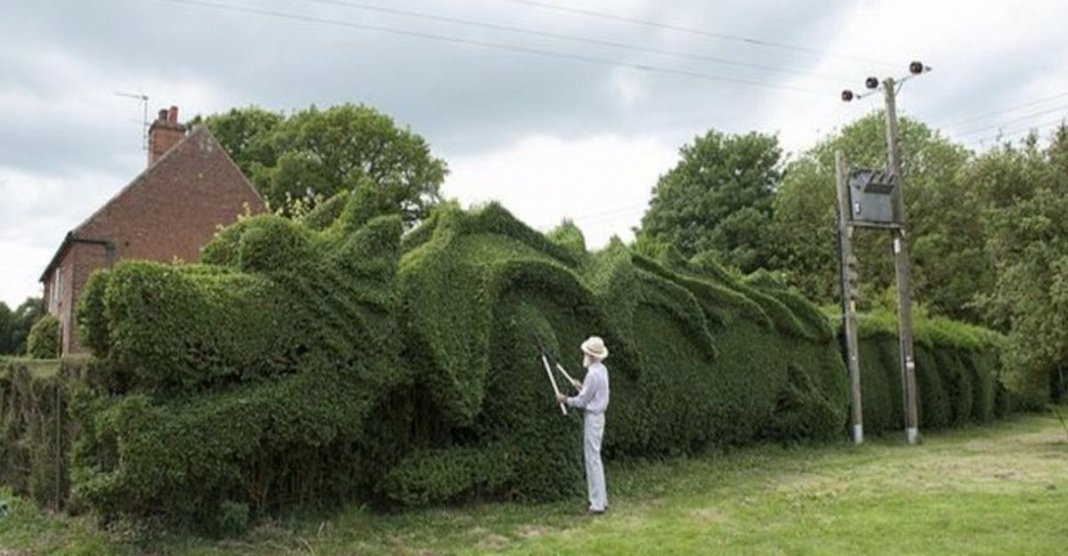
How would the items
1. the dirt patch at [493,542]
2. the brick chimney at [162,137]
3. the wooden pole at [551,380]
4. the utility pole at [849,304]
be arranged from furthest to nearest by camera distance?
1. the brick chimney at [162,137]
2. the utility pole at [849,304]
3. the wooden pole at [551,380]
4. the dirt patch at [493,542]

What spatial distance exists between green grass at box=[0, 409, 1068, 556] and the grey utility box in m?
6.20

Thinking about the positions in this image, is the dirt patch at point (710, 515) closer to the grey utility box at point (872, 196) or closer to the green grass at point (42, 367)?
the green grass at point (42, 367)

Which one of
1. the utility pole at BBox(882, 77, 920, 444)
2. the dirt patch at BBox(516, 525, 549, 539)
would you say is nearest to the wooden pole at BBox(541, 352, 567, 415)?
the dirt patch at BBox(516, 525, 549, 539)

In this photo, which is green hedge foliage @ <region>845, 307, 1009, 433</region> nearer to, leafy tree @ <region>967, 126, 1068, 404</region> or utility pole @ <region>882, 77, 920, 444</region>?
utility pole @ <region>882, 77, 920, 444</region>

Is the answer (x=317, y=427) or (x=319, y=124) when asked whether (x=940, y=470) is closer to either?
(x=317, y=427)

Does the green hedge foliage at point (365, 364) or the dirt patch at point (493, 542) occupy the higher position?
the green hedge foliage at point (365, 364)

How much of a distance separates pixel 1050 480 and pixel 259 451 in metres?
9.28

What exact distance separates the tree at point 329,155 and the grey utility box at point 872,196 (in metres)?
18.4

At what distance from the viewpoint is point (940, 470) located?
12.3m

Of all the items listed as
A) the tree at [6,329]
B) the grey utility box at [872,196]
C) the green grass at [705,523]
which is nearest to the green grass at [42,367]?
the green grass at [705,523]

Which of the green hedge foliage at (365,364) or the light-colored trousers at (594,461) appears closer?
the green hedge foliage at (365,364)

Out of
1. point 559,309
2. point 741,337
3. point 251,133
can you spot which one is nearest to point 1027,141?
point 741,337

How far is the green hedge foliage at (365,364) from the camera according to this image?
23.5 feet

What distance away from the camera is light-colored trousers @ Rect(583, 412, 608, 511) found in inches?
352
